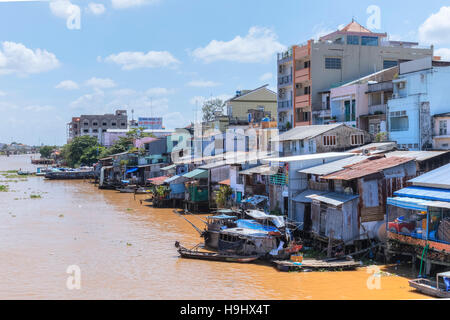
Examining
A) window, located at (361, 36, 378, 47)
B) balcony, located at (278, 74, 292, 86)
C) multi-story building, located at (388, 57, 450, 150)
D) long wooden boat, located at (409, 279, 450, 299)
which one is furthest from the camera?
balcony, located at (278, 74, 292, 86)

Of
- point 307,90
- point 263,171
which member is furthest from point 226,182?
point 307,90

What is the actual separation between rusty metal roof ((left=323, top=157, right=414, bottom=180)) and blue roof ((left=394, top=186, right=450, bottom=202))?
180cm

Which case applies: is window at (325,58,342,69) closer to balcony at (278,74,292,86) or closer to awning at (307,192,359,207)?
balcony at (278,74,292,86)

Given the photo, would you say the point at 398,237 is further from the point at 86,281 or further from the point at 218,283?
the point at 86,281

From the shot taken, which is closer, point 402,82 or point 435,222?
point 435,222

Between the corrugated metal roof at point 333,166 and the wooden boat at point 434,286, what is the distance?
25.9 feet

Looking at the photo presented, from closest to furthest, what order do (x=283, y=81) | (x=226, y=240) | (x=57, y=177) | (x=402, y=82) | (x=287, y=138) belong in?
(x=226, y=240)
(x=402, y=82)
(x=287, y=138)
(x=283, y=81)
(x=57, y=177)

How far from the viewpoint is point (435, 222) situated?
18.2 meters

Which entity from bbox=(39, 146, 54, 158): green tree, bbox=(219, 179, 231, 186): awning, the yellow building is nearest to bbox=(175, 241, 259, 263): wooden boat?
bbox=(219, 179, 231, 186): awning

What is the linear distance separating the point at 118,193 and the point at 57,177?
27.9 m

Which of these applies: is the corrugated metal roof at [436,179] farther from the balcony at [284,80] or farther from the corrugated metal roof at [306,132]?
the balcony at [284,80]

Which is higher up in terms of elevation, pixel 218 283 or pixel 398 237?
pixel 398 237

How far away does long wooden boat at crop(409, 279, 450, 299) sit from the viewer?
14.9 metres

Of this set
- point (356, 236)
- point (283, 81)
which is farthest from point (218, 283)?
point (283, 81)
